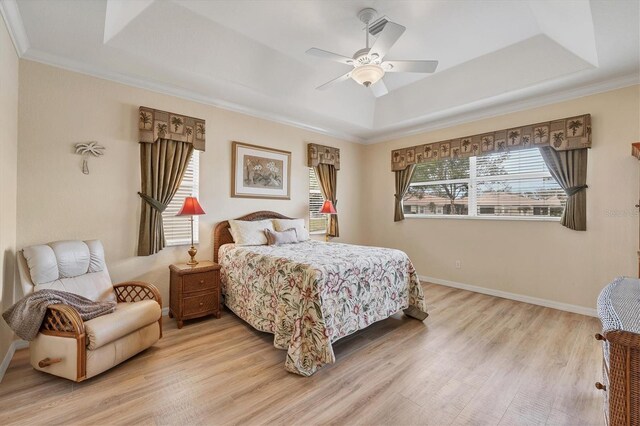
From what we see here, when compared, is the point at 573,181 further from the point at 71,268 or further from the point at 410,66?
the point at 71,268

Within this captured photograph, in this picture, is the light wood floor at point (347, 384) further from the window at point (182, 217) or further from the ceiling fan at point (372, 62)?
the ceiling fan at point (372, 62)

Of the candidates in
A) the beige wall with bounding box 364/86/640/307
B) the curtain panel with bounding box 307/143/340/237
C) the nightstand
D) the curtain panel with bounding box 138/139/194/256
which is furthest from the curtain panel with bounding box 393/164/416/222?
the curtain panel with bounding box 138/139/194/256

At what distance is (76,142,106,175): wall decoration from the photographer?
9.49ft

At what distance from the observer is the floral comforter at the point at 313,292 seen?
7.38ft

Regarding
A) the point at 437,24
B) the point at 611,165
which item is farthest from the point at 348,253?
the point at 611,165

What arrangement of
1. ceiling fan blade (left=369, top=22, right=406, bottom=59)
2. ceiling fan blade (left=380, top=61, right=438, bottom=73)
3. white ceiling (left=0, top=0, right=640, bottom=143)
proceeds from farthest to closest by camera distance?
ceiling fan blade (left=380, top=61, right=438, bottom=73) < white ceiling (left=0, top=0, right=640, bottom=143) < ceiling fan blade (left=369, top=22, right=406, bottom=59)

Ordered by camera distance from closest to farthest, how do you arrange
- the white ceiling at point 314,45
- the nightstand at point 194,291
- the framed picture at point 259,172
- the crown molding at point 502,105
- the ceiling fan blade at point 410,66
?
the white ceiling at point 314,45 < the ceiling fan blade at point 410,66 < the nightstand at point 194,291 < the crown molding at point 502,105 < the framed picture at point 259,172

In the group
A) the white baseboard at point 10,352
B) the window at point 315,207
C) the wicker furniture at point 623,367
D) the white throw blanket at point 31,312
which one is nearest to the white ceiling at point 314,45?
the window at point 315,207

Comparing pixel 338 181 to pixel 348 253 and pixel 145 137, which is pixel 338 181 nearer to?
pixel 348 253

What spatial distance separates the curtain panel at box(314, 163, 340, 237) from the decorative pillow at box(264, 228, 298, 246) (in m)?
1.36

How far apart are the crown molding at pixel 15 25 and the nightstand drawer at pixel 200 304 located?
2.73m

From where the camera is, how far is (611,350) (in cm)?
103

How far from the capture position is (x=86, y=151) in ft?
9.59

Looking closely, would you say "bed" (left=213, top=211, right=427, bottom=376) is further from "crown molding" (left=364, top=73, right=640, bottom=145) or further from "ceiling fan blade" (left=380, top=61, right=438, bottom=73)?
"crown molding" (left=364, top=73, right=640, bottom=145)
